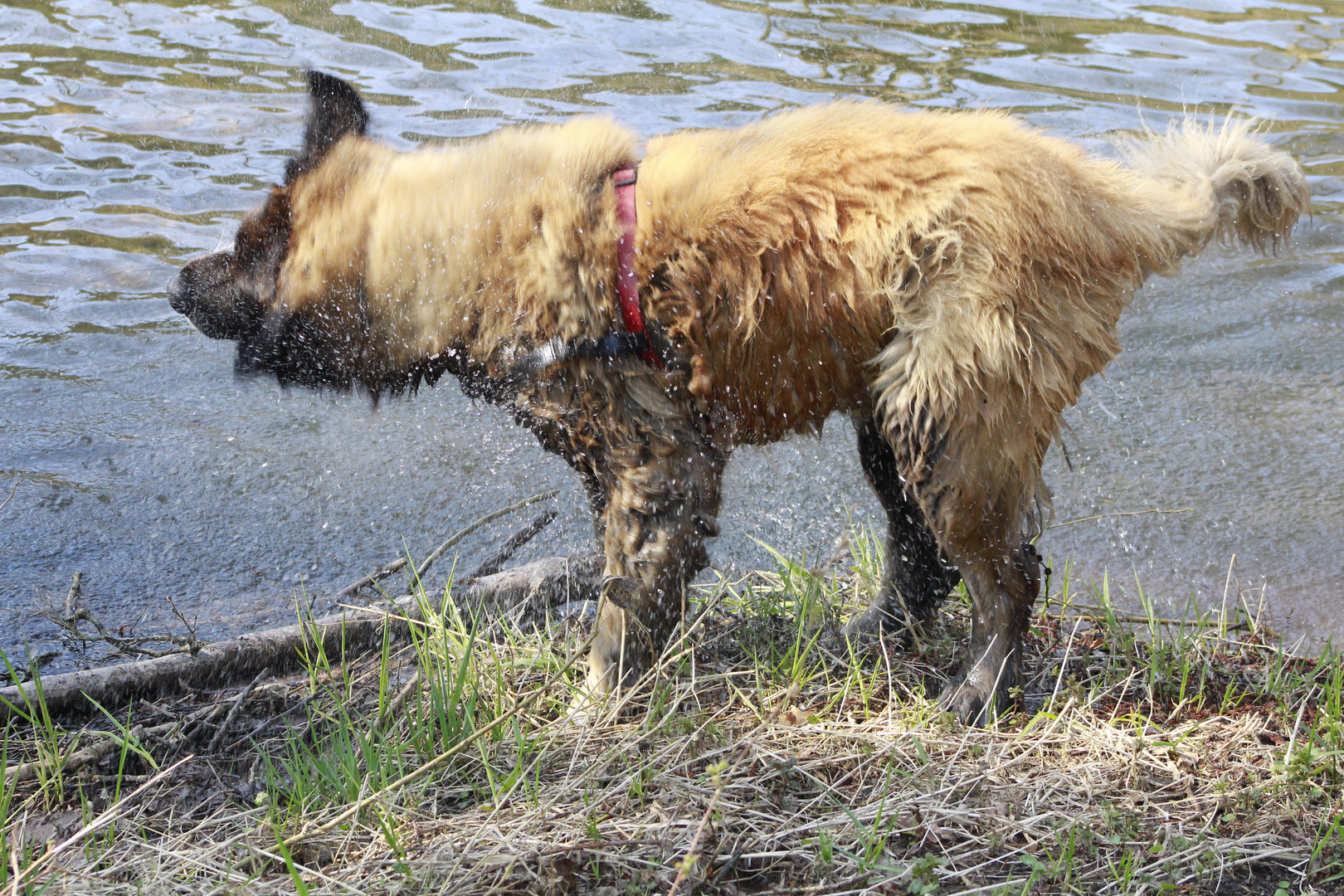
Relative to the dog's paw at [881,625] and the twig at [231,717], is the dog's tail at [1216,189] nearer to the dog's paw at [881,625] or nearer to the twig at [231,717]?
the dog's paw at [881,625]

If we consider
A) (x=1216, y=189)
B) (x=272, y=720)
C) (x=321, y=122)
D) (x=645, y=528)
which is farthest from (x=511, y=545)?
(x=1216, y=189)

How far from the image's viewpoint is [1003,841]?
257 centimetres

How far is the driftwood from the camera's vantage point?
2994mm

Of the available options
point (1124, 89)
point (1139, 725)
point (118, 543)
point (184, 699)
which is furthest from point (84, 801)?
point (1124, 89)

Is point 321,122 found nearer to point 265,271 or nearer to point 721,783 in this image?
point 265,271

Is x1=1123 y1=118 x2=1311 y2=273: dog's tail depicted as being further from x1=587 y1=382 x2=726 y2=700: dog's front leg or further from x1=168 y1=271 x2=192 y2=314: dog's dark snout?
x1=168 y1=271 x2=192 y2=314: dog's dark snout

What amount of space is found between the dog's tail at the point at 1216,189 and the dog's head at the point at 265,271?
98.4 inches

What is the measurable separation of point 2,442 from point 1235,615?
16.5ft

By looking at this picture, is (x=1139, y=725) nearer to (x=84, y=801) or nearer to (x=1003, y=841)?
(x=1003, y=841)

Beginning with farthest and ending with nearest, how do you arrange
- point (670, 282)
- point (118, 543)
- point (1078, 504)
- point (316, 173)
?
point (1078, 504)
point (118, 543)
point (316, 173)
point (670, 282)

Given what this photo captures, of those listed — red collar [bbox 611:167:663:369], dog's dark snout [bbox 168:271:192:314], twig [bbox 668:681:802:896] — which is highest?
Answer: red collar [bbox 611:167:663:369]

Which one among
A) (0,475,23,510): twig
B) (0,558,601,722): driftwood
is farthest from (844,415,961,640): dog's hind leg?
(0,475,23,510): twig

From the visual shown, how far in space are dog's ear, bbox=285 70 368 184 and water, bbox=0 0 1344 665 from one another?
25.5 inches

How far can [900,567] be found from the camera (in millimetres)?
3672
